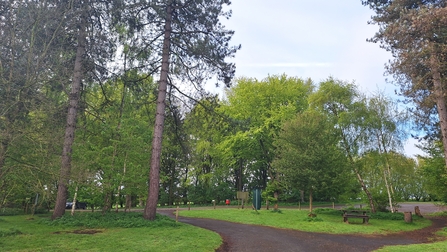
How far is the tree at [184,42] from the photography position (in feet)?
45.2

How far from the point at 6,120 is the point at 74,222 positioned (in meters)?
6.79

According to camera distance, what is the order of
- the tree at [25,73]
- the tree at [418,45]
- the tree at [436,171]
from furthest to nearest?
the tree at [436,171]
the tree at [418,45]
the tree at [25,73]

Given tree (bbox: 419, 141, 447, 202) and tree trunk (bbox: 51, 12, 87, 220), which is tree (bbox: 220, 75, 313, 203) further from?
tree trunk (bbox: 51, 12, 87, 220)

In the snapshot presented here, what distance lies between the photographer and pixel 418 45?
11.7 m

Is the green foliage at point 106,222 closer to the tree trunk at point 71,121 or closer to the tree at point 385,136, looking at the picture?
the tree trunk at point 71,121

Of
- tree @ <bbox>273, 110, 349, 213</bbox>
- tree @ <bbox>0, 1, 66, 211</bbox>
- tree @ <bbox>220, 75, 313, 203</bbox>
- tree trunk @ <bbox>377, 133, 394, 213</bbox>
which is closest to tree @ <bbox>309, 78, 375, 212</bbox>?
tree trunk @ <bbox>377, 133, 394, 213</bbox>

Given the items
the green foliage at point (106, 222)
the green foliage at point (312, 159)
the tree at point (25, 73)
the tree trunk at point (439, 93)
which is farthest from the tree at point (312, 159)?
the tree at point (25, 73)

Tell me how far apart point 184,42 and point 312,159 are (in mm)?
10490

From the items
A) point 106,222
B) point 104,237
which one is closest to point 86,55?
point 106,222

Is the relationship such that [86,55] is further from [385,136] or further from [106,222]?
[385,136]

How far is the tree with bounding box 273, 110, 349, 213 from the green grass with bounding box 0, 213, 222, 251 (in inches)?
367

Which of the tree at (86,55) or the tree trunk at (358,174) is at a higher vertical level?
the tree at (86,55)

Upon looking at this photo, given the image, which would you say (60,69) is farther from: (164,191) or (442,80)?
(164,191)

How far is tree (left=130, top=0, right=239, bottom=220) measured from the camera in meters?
13.8
